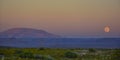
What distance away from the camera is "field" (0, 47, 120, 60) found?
310 cm

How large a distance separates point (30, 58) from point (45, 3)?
694 millimetres

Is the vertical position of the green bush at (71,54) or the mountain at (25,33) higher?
the mountain at (25,33)

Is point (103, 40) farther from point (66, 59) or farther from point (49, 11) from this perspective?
point (49, 11)

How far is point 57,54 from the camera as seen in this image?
10.2ft

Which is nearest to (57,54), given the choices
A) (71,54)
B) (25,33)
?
(71,54)

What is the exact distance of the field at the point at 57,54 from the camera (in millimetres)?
3102

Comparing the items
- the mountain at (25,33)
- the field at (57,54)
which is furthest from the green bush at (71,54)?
the mountain at (25,33)

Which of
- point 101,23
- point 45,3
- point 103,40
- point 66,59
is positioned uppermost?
point 45,3

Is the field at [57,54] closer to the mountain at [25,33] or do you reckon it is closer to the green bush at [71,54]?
the green bush at [71,54]

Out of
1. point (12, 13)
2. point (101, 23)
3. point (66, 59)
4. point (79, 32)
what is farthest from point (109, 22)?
point (12, 13)

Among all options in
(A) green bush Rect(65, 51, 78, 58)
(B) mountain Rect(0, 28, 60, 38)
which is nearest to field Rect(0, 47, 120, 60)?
(A) green bush Rect(65, 51, 78, 58)

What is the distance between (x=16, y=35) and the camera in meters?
3.16

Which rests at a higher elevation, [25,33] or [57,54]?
[25,33]

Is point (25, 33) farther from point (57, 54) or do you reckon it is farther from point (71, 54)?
point (71, 54)
